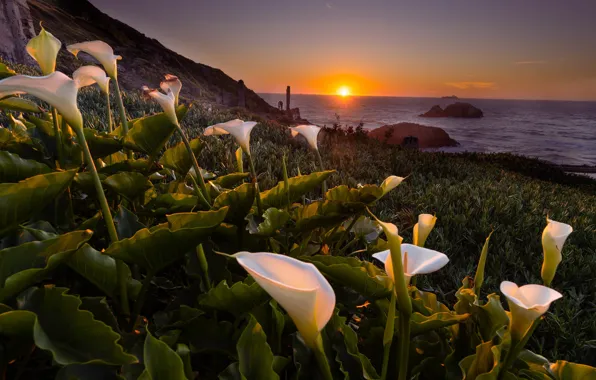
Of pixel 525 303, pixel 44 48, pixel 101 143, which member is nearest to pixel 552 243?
pixel 525 303

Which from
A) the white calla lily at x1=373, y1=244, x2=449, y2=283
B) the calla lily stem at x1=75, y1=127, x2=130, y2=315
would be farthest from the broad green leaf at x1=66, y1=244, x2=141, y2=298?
the white calla lily at x1=373, y1=244, x2=449, y2=283

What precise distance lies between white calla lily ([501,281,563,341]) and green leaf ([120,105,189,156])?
969 millimetres

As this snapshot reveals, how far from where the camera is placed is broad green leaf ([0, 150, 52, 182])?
1.15m

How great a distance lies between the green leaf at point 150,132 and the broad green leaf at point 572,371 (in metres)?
1.14

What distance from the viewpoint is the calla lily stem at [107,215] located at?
2.96 feet

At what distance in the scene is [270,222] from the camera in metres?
1.11

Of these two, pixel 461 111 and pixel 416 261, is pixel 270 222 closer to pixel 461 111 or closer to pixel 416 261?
pixel 416 261

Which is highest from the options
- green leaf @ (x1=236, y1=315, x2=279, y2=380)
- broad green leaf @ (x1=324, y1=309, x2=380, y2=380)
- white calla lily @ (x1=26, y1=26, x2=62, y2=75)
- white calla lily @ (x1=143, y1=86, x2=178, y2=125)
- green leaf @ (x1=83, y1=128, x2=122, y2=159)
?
white calla lily @ (x1=26, y1=26, x2=62, y2=75)

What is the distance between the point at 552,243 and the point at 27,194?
1104 mm

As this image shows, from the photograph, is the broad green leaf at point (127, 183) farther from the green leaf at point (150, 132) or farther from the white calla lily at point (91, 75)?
the white calla lily at point (91, 75)

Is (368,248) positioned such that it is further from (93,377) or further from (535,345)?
(535,345)

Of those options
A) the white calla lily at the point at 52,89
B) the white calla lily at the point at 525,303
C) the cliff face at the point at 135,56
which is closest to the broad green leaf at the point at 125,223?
the white calla lily at the point at 52,89

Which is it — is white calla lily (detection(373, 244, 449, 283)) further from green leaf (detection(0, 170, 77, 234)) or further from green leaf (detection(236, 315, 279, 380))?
green leaf (detection(0, 170, 77, 234))

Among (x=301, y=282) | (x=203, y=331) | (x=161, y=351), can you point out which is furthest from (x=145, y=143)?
(x=301, y=282)
